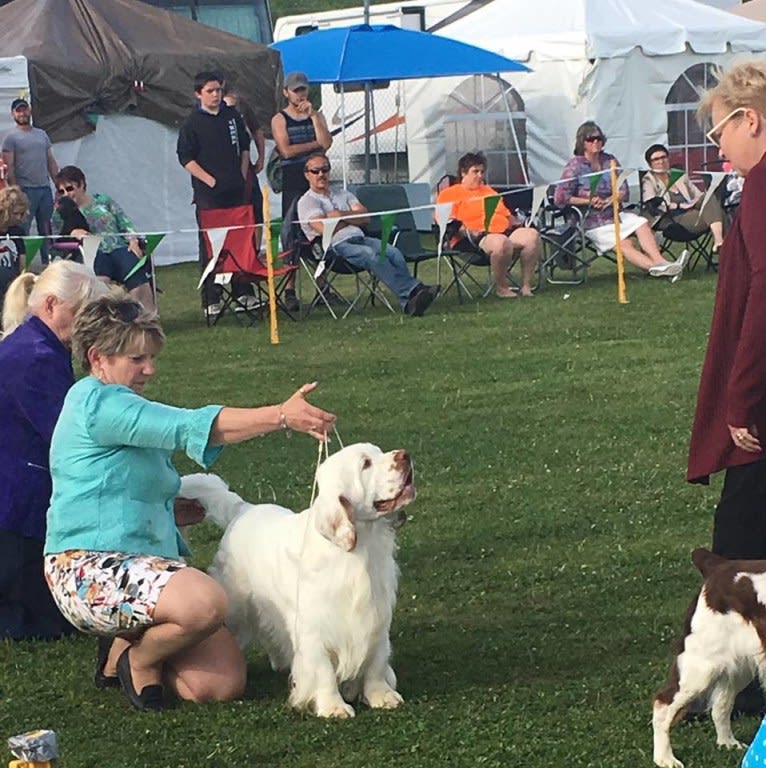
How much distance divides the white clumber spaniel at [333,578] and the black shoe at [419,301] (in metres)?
8.54

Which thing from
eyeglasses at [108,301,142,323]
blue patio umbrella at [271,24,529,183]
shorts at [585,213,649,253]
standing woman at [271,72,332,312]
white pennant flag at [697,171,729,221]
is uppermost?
blue patio umbrella at [271,24,529,183]

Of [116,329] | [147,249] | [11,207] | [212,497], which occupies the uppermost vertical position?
[11,207]

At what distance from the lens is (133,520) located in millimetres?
5027

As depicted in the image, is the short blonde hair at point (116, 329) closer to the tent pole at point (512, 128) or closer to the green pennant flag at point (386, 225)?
the green pennant flag at point (386, 225)

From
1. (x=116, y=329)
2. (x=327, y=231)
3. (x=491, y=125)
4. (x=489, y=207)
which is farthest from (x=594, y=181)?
(x=116, y=329)

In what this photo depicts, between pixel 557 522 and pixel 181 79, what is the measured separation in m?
12.5

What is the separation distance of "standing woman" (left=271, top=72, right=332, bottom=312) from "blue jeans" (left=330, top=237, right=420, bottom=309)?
59.2 inches

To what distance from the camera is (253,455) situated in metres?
8.62

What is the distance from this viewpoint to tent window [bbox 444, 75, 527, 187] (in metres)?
21.5

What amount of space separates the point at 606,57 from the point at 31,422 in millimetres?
15316

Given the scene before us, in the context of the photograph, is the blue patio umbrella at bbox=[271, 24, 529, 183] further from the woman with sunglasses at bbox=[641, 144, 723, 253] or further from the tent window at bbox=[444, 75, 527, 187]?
the woman with sunglasses at bbox=[641, 144, 723, 253]

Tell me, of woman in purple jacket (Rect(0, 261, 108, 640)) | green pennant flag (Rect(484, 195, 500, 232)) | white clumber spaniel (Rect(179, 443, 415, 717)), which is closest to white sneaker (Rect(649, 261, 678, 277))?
green pennant flag (Rect(484, 195, 500, 232))

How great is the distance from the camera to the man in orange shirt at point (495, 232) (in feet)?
48.2

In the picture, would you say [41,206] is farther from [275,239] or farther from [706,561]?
[706,561]
